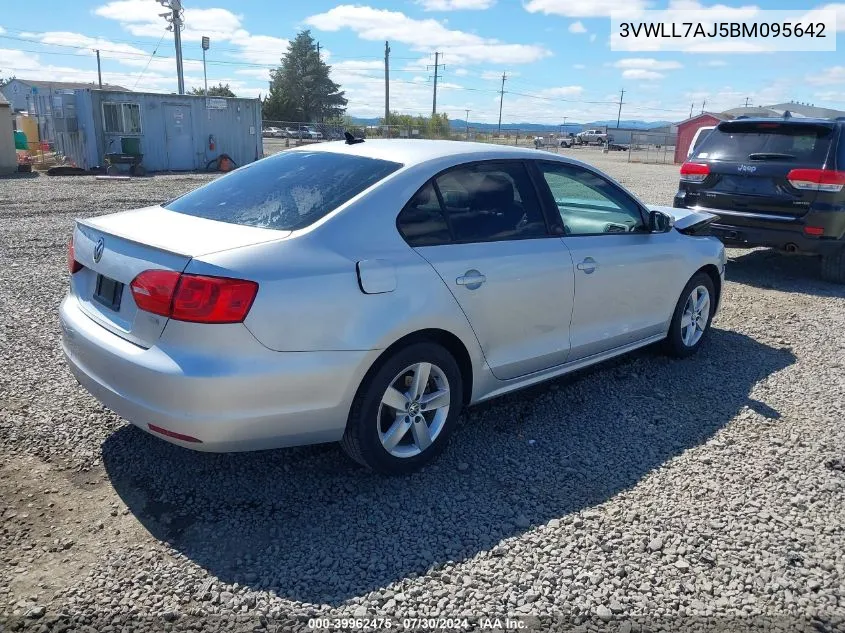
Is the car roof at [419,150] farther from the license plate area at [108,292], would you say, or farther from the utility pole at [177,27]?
the utility pole at [177,27]

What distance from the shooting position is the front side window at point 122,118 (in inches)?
867

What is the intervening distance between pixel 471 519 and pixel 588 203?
2.49 meters

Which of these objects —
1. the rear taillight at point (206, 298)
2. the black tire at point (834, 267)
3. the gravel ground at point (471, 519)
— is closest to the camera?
the gravel ground at point (471, 519)

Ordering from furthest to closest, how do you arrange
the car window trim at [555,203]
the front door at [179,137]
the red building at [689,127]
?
the red building at [689,127] < the front door at [179,137] < the car window trim at [555,203]

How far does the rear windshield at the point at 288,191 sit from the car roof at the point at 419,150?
8 cm

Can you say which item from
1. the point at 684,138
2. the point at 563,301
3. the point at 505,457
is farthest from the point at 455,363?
the point at 684,138

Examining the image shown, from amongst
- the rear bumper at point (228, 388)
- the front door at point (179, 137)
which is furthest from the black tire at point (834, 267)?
the front door at point (179, 137)

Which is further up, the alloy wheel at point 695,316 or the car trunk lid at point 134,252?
the car trunk lid at point 134,252

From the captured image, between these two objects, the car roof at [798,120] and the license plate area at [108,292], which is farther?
the car roof at [798,120]

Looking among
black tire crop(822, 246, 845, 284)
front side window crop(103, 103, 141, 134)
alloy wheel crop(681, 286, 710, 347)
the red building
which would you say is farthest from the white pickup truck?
alloy wheel crop(681, 286, 710, 347)

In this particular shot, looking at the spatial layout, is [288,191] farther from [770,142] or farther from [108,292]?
[770,142]

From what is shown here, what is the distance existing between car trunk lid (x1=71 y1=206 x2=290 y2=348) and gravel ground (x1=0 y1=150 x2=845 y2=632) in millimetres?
857

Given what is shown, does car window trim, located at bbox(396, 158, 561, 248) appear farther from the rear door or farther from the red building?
the red building

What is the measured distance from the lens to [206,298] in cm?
276
